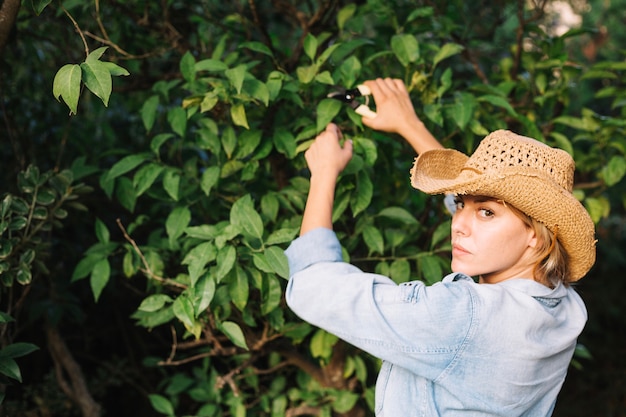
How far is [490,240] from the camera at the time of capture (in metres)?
1.67

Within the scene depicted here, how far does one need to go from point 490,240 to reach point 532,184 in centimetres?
16

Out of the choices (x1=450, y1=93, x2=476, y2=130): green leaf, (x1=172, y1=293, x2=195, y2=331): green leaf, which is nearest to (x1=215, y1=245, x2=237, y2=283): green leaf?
(x1=172, y1=293, x2=195, y2=331): green leaf

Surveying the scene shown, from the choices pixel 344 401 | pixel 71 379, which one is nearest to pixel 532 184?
pixel 344 401

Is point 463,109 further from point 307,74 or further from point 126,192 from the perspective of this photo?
point 126,192

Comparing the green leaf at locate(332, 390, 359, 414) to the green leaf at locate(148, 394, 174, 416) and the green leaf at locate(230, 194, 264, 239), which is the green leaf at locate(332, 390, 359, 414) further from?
the green leaf at locate(230, 194, 264, 239)

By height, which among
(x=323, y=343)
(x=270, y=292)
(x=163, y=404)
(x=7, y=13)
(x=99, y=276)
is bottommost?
(x=163, y=404)

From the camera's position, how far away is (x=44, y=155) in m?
3.01

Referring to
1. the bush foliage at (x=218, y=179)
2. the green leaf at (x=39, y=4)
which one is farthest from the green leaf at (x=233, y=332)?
the green leaf at (x=39, y=4)

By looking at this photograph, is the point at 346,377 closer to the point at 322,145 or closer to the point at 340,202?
the point at 340,202

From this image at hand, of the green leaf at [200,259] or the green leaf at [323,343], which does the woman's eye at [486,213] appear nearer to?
the green leaf at [200,259]

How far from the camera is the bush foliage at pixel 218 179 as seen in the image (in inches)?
85.0

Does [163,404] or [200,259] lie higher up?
[200,259]

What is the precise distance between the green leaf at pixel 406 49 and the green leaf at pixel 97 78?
1.01 metres

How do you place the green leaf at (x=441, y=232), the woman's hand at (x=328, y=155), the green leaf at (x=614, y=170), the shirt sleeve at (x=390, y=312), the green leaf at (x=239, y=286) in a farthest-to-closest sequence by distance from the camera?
1. the green leaf at (x=614, y=170)
2. the green leaf at (x=441, y=232)
3. the green leaf at (x=239, y=286)
4. the woman's hand at (x=328, y=155)
5. the shirt sleeve at (x=390, y=312)
